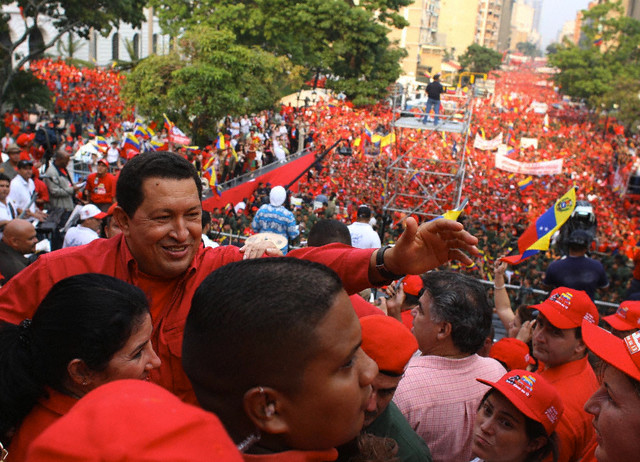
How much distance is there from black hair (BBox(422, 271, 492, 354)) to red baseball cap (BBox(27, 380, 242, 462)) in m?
2.02

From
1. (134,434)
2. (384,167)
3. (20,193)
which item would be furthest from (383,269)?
(384,167)

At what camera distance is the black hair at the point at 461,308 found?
8.84 ft

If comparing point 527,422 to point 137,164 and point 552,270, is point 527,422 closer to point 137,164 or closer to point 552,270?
point 137,164

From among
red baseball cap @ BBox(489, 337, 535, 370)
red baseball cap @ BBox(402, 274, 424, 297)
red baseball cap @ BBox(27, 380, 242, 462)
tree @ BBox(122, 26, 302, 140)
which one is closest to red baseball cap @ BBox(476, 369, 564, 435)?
red baseball cap @ BBox(489, 337, 535, 370)

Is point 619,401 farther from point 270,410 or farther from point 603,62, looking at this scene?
point 603,62

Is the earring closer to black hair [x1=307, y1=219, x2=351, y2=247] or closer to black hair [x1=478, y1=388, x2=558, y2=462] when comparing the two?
black hair [x1=478, y1=388, x2=558, y2=462]

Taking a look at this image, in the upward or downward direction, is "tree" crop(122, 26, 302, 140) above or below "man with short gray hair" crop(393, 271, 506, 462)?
above

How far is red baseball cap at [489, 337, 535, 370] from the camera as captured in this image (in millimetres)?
3432

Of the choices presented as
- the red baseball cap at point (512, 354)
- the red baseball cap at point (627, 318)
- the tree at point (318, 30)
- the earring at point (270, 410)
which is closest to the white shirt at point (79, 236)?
the red baseball cap at point (512, 354)

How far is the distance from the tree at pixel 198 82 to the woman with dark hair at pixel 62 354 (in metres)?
15.6

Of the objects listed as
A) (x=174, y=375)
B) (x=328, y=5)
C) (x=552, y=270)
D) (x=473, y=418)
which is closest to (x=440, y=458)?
(x=473, y=418)

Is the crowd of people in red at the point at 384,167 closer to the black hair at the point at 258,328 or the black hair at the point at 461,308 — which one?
the black hair at the point at 461,308

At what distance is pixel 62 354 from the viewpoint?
4.89ft

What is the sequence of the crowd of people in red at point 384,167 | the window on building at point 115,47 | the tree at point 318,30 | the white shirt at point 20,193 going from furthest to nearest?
the window on building at point 115,47 < the tree at point 318,30 < the crowd of people in red at point 384,167 < the white shirt at point 20,193
